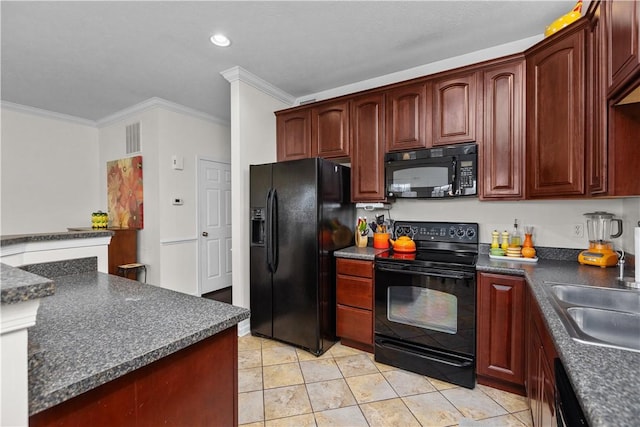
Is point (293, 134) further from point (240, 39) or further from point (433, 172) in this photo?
point (433, 172)

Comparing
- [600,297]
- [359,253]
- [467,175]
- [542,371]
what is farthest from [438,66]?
[542,371]

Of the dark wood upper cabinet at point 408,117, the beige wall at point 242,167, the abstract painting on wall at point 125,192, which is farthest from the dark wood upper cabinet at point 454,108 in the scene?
the abstract painting on wall at point 125,192

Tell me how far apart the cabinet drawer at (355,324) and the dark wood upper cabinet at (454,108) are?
1.56 m

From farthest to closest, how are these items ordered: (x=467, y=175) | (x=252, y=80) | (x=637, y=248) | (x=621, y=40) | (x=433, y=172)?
(x=252, y=80)
(x=433, y=172)
(x=467, y=175)
(x=637, y=248)
(x=621, y=40)

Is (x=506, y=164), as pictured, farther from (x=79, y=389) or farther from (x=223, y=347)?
(x=79, y=389)

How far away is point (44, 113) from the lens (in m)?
4.04

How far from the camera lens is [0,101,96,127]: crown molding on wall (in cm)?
377

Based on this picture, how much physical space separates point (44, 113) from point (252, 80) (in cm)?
316

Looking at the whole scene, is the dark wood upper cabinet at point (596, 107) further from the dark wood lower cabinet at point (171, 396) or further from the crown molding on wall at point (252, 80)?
the crown molding on wall at point (252, 80)

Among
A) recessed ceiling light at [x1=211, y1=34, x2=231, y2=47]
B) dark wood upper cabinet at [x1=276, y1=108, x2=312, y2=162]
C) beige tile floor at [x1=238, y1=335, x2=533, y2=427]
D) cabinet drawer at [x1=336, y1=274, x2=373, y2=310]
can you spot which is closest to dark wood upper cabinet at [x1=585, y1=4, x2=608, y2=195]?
beige tile floor at [x1=238, y1=335, x2=533, y2=427]

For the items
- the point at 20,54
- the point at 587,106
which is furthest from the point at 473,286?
the point at 20,54

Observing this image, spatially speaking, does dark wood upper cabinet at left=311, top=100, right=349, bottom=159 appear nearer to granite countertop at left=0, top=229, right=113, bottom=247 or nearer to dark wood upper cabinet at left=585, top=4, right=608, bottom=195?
dark wood upper cabinet at left=585, top=4, right=608, bottom=195

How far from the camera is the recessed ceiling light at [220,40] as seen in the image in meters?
2.35

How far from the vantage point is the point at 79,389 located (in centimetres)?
67
